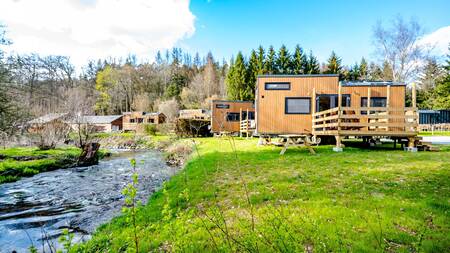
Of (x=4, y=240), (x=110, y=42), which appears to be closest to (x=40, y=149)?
(x=110, y=42)

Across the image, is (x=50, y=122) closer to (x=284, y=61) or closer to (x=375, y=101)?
(x=375, y=101)

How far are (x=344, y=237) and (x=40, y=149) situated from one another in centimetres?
2084

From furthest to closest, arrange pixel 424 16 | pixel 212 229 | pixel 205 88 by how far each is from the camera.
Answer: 1. pixel 205 88
2. pixel 424 16
3. pixel 212 229

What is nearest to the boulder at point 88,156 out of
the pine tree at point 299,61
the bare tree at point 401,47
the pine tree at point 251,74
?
the pine tree at point 251,74

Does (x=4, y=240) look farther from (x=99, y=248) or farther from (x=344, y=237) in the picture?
(x=344, y=237)

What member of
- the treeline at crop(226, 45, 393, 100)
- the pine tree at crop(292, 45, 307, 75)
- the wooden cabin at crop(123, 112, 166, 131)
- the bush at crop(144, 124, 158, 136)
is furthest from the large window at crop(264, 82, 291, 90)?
the wooden cabin at crop(123, 112, 166, 131)

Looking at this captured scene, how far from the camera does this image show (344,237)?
313 cm

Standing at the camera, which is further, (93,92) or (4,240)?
(93,92)

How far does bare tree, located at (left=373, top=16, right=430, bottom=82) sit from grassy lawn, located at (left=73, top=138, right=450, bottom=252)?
83.5 feet

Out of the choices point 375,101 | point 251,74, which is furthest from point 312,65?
point 375,101

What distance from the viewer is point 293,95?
1342 centimetres

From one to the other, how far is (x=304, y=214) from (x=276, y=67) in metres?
43.0

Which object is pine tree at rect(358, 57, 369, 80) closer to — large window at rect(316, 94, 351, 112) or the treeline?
the treeline

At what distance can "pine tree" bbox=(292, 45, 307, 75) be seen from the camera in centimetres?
4284
